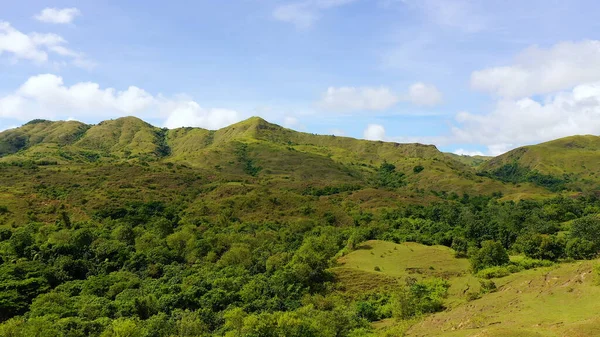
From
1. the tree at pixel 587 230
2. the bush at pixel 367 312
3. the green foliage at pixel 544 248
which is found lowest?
the bush at pixel 367 312

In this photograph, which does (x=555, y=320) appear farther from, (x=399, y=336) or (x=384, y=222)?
(x=384, y=222)

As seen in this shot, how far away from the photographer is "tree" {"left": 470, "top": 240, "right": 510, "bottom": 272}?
6231 cm

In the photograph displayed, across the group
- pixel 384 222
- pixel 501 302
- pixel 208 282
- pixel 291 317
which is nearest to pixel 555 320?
pixel 501 302

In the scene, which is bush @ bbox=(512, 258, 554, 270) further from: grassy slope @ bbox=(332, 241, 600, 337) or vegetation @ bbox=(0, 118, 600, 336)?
grassy slope @ bbox=(332, 241, 600, 337)

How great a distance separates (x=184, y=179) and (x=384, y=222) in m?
90.6

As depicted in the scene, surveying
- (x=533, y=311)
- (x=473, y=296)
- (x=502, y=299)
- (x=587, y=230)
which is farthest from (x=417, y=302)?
(x=587, y=230)

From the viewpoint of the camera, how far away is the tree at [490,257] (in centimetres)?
6231

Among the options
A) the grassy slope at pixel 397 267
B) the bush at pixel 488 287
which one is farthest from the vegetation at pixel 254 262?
the grassy slope at pixel 397 267

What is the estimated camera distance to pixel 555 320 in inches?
1284

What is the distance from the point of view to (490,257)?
62.4 metres

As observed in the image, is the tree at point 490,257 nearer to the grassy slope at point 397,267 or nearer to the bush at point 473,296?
the grassy slope at point 397,267

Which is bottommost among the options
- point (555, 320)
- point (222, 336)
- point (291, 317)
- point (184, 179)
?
point (222, 336)

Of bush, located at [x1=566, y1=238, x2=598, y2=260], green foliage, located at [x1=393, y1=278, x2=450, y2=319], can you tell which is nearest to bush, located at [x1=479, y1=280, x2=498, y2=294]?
green foliage, located at [x1=393, y1=278, x2=450, y2=319]

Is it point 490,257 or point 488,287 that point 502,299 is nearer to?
point 488,287
